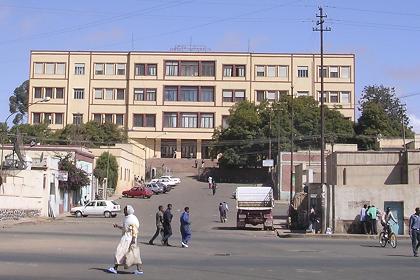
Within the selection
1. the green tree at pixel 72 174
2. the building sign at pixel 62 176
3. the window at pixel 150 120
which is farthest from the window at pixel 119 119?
the building sign at pixel 62 176

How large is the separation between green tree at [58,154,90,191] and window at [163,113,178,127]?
220 feet

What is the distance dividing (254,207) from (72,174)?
2119 centimetres

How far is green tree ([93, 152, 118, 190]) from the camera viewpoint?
78.1m

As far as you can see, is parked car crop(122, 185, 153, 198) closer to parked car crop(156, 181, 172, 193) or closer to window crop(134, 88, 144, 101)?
parked car crop(156, 181, 172, 193)

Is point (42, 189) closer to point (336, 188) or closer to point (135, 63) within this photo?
point (336, 188)

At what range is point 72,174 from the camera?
192 feet

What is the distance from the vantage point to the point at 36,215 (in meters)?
50.3

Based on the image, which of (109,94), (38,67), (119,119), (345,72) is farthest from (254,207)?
(38,67)

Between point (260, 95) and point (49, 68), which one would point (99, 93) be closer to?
point (49, 68)

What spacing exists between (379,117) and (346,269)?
310ft

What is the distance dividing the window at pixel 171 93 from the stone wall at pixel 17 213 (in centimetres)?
7812

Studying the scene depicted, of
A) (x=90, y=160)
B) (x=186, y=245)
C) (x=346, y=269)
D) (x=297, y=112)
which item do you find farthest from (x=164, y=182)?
(x=346, y=269)

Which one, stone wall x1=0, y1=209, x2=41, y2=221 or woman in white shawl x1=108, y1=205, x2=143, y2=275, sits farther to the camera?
stone wall x1=0, y1=209, x2=41, y2=221

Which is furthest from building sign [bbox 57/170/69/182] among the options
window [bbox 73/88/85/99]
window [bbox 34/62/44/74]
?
window [bbox 34/62/44/74]
